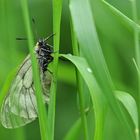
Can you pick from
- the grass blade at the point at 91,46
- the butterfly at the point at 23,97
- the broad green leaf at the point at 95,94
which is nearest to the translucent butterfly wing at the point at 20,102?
the butterfly at the point at 23,97

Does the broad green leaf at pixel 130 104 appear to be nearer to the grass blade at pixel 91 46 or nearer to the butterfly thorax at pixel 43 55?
the grass blade at pixel 91 46

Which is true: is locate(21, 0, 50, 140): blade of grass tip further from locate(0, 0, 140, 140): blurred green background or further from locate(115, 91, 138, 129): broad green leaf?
locate(0, 0, 140, 140): blurred green background

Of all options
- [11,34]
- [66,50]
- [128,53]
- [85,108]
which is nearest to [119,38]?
[128,53]

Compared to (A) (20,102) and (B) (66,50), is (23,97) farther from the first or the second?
(B) (66,50)

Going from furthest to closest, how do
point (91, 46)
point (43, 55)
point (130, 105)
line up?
point (43, 55) < point (130, 105) < point (91, 46)

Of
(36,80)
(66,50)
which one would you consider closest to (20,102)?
(36,80)

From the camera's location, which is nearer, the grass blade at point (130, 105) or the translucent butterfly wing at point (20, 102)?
the grass blade at point (130, 105)
